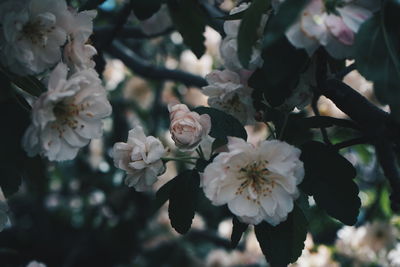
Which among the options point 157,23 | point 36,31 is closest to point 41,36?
point 36,31

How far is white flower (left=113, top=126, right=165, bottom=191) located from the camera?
1.31 m

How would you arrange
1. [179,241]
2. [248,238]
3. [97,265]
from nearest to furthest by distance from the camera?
[248,238]
[179,241]
[97,265]

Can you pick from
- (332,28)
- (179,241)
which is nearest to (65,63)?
(332,28)

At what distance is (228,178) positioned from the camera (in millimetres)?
1189

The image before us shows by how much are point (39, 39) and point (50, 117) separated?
177mm

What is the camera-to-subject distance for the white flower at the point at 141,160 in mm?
1312

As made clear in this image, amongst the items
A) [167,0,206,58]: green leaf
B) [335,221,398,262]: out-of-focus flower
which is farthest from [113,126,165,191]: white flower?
[335,221,398,262]: out-of-focus flower

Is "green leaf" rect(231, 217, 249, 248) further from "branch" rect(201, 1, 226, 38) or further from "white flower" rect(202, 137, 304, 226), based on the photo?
"branch" rect(201, 1, 226, 38)

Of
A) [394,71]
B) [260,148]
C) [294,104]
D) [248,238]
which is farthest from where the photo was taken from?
[248,238]

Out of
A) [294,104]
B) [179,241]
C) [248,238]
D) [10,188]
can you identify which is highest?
[294,104]

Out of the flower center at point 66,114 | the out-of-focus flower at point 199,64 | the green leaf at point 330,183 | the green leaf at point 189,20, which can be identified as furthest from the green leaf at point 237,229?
the out-of-focus flower at point 199,64

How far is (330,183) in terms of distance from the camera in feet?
4.15

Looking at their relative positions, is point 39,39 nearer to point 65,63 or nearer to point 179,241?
point 65,63

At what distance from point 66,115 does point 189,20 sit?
595 mm
